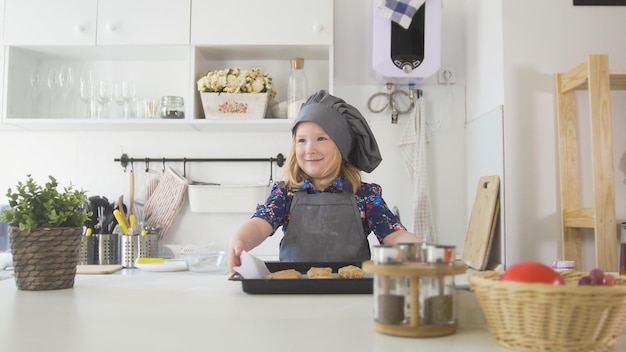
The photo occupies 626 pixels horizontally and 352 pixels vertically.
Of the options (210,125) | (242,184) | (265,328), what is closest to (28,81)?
(210,125)

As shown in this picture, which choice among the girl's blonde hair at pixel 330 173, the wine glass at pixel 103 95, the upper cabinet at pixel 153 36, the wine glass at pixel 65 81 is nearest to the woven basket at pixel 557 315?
the girl's blonde hair at pixel 330 173

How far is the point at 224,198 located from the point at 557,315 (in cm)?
196

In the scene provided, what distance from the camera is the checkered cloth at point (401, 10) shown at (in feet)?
7.41

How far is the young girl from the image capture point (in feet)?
5.27

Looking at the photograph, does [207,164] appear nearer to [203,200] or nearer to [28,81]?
[203,200]

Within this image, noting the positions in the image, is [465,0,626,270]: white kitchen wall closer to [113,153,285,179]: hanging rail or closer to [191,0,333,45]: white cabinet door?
[191,0,333,45]: white cabinet door

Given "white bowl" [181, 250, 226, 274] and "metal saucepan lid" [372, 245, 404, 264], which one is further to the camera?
"white bowl" [181, 250, 226, 274]

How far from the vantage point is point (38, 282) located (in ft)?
3.42

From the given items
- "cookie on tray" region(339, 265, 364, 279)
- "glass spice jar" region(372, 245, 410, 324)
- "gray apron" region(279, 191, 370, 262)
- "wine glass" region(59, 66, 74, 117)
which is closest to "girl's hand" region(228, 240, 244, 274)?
"cookie on tray" region(339, 265, 364, 279)

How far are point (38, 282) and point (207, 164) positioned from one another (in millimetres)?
1519

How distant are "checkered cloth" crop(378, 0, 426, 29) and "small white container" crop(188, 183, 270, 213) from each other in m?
0.89

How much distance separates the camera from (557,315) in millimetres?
592

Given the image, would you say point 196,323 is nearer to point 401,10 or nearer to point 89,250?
point 89,250

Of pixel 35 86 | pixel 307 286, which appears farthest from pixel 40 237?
pixel 35 86
